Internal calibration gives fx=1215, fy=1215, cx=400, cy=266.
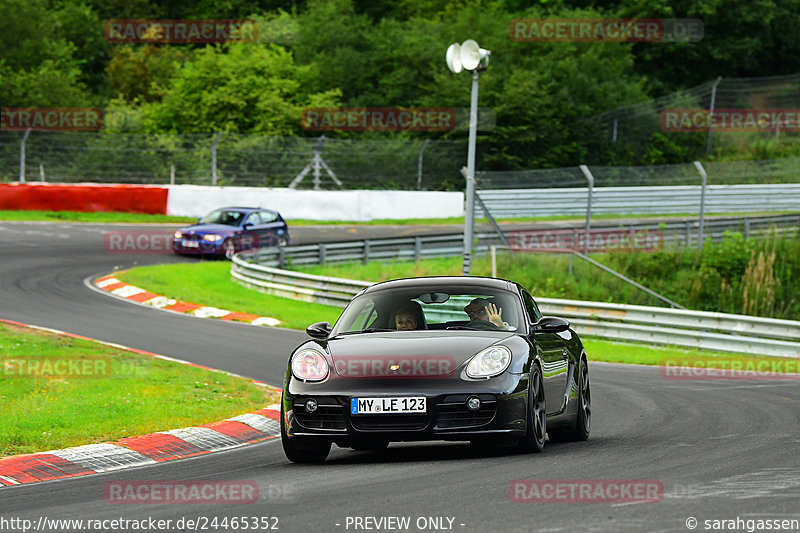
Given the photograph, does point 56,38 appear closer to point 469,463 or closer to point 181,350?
point 181,350

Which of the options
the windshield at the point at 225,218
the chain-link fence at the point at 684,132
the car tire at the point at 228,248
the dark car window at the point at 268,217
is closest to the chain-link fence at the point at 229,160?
the dark car window at the point at 268,217

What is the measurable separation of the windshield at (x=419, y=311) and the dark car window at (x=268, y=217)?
23.3m

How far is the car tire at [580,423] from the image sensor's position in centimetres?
993

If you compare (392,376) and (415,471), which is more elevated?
(392,376)

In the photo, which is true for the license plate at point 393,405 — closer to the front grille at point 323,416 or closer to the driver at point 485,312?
the front grille at point 323,416

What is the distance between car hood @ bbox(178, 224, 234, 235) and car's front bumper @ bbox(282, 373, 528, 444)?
76.7 feet

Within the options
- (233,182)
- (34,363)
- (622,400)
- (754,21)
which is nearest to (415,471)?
(622,400)

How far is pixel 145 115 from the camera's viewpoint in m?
54.2

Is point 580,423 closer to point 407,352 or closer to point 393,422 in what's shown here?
point 407,352

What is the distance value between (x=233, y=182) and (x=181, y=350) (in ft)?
79.6

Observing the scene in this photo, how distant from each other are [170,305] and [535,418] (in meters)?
16.2

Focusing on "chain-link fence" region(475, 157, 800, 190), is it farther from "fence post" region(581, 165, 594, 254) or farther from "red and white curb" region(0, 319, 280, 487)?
"red and white curb" region(0, 319, 280, 487)

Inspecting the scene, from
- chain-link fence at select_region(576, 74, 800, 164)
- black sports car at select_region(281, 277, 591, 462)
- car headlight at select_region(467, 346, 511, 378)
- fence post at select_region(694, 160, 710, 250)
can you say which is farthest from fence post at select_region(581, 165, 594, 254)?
chain-link fence at select_region(576, 74, 800, 164)

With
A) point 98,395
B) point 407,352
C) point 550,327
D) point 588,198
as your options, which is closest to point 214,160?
point 588,198
